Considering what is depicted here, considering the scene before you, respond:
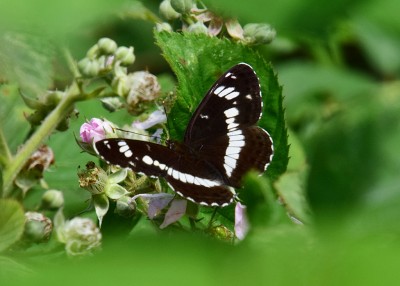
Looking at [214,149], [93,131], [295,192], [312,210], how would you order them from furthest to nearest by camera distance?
[214,149]
[93,131]
[295,192]
[312,210]

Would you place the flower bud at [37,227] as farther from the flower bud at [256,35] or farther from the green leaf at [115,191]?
the flower bud at [256,35]

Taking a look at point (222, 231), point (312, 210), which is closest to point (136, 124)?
point (222, 231)

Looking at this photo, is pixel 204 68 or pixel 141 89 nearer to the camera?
pixel 204 68

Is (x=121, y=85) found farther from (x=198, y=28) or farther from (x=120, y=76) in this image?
(x=198, y=28)

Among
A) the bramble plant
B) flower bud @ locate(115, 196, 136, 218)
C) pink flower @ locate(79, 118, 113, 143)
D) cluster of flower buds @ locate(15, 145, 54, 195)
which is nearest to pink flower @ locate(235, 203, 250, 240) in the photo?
the bramble plant

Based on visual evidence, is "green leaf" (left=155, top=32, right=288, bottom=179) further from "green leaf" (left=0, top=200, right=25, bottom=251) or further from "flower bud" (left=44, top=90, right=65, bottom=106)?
"green leaf" (left=0, top=200, right=25, bottom=251)

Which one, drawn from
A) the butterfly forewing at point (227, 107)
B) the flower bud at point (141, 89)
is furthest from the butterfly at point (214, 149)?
the flower bud at point (141, 89)

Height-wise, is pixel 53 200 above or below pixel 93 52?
below
